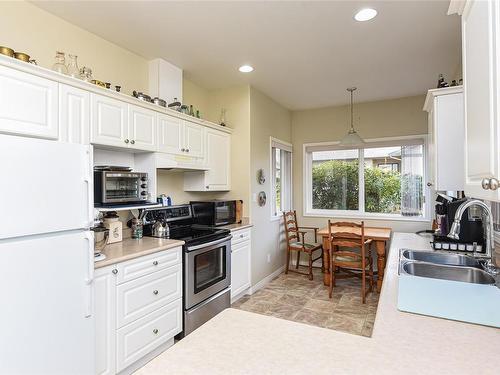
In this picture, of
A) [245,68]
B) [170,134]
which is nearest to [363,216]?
[245,68]

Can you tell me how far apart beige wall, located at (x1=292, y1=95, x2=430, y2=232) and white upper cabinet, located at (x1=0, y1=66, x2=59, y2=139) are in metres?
4.02

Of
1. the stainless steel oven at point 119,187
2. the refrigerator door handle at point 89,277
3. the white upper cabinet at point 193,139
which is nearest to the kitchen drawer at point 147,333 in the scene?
the refrigerator door handle at point 89,277

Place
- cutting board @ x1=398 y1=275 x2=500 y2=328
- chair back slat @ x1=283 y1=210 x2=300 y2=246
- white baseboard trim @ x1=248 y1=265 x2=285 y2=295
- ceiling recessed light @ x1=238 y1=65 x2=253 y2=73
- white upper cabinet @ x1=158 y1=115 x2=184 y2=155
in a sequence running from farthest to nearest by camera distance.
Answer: chair back slat @ x1=283 y1=210 x2=300 y2=246, white baseboard trim @ x1=248 y1=265 x2=285 y2=295, ceiling recessed light @ x1=238 y1=65 x2=253 y2=73, white upper cabinet @ x1=158 y1=115 x2=184 y2=155, cutting board @ x1=398 y1=275 x2=500 y2=328

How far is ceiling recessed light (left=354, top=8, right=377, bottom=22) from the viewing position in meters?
2.29

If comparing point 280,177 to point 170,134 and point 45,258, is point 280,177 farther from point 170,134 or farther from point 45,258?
point 45,258

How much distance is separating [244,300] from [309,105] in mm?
3252

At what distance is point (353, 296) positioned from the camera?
3.86m

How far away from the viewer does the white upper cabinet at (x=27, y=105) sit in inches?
68.3

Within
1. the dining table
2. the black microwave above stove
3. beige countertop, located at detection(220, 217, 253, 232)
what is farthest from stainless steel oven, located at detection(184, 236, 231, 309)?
the dining table

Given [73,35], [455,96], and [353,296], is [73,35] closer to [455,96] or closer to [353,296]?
[455,96]

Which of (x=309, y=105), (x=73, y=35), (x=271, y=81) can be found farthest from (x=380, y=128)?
(x=73, y=35)

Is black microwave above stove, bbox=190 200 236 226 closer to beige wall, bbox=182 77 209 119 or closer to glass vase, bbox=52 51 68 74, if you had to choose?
beige wall, bbox=182 77 209 119

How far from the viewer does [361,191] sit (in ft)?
16.4

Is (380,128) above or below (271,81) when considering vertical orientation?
below
